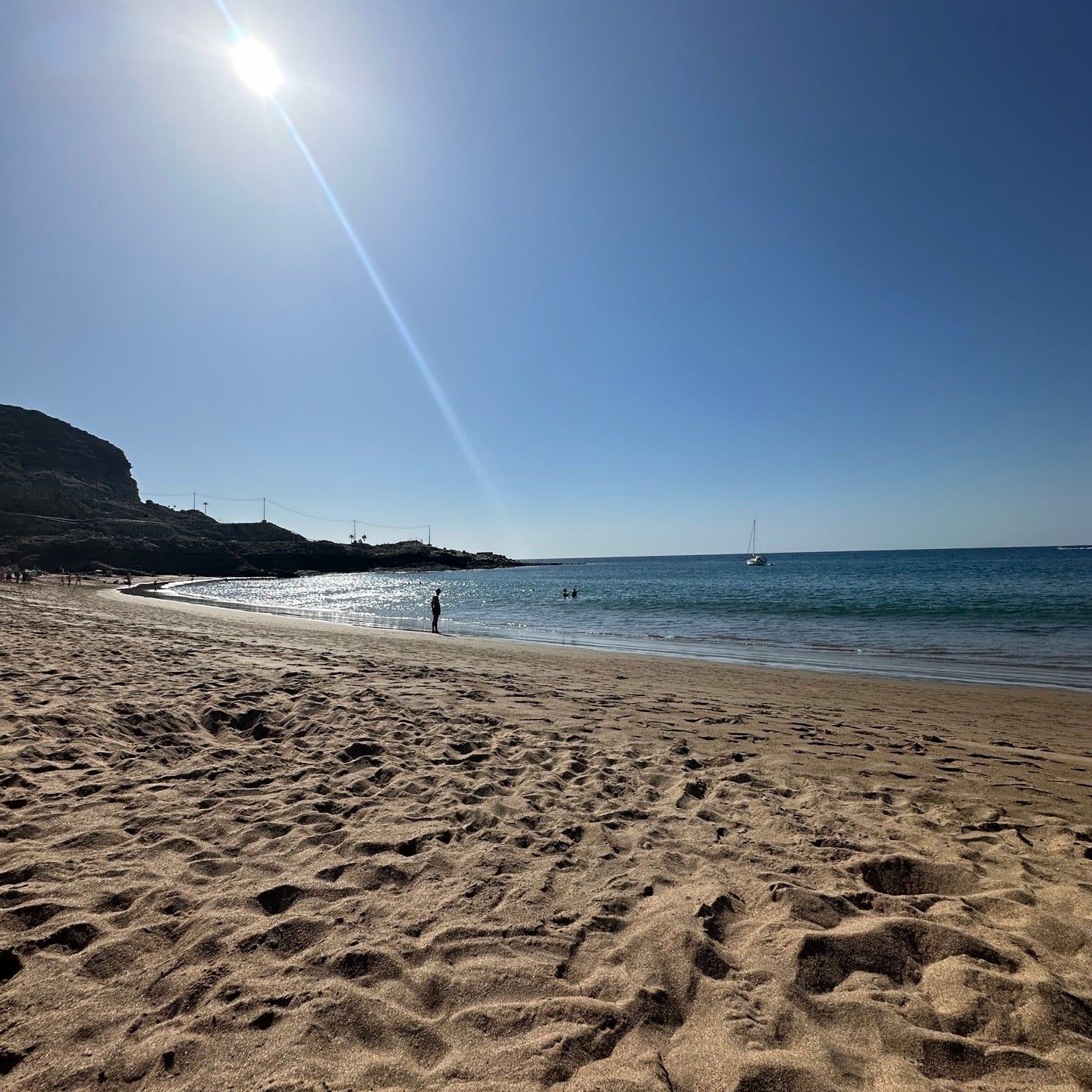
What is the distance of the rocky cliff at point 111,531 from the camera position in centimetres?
7275

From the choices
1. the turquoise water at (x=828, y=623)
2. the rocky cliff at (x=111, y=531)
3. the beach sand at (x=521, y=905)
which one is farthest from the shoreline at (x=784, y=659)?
the rocky cliff at (x=111, y=531)

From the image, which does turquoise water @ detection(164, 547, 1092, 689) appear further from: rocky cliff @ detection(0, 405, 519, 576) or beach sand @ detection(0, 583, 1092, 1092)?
rocky cliff @ detection(0, 405, 519, 576)

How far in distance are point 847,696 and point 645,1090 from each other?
10143 millimetres

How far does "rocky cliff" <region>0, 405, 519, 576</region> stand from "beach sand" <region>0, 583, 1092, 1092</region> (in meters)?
A: 78.0

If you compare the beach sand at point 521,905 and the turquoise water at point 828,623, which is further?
the turquoise water at point 828,623

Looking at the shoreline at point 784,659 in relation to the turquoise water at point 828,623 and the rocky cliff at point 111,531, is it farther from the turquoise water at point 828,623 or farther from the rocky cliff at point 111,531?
the rocky cliff at point 111,531

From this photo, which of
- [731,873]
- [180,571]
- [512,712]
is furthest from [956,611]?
[180,571]

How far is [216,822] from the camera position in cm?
431

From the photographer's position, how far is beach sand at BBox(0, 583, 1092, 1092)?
2346 millimetres

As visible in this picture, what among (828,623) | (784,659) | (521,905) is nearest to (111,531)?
(828,623)

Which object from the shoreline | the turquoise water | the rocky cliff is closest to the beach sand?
the shoreline

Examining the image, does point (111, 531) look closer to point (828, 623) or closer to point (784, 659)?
point (828, 623)

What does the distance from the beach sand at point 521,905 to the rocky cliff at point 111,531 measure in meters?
78.0

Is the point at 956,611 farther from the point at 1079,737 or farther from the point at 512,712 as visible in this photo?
the point at 512,712
